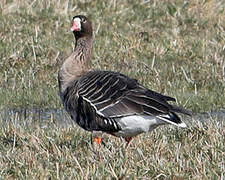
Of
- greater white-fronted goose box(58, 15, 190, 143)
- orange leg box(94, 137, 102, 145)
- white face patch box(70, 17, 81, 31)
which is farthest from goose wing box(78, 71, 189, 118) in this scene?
white face patch box(70, 17, 81, 31)

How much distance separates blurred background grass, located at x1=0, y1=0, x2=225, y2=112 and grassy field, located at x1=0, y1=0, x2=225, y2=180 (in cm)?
2

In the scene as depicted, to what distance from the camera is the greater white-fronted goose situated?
23.8 feet

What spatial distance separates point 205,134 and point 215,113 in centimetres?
238

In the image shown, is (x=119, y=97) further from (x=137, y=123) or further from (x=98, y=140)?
(x=98, y=140)

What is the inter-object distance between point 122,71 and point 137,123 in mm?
A: 4288

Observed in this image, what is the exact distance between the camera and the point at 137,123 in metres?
7.30

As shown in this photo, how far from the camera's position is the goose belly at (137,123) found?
729 cm

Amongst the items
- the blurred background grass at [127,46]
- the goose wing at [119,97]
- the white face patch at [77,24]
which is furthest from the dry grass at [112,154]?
the blurred background grass at [127,46]

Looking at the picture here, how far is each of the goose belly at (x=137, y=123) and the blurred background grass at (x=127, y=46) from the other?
2.80 meters

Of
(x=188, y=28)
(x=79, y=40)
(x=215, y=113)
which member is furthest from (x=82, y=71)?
(x=188, y=28)

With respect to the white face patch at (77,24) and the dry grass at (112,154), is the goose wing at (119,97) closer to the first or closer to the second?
the dry grass at (112,154)

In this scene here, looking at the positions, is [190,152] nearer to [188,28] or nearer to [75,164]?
[75,164]

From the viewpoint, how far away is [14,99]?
10.1 m

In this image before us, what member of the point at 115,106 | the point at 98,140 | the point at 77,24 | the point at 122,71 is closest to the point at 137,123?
the point at 115,106
